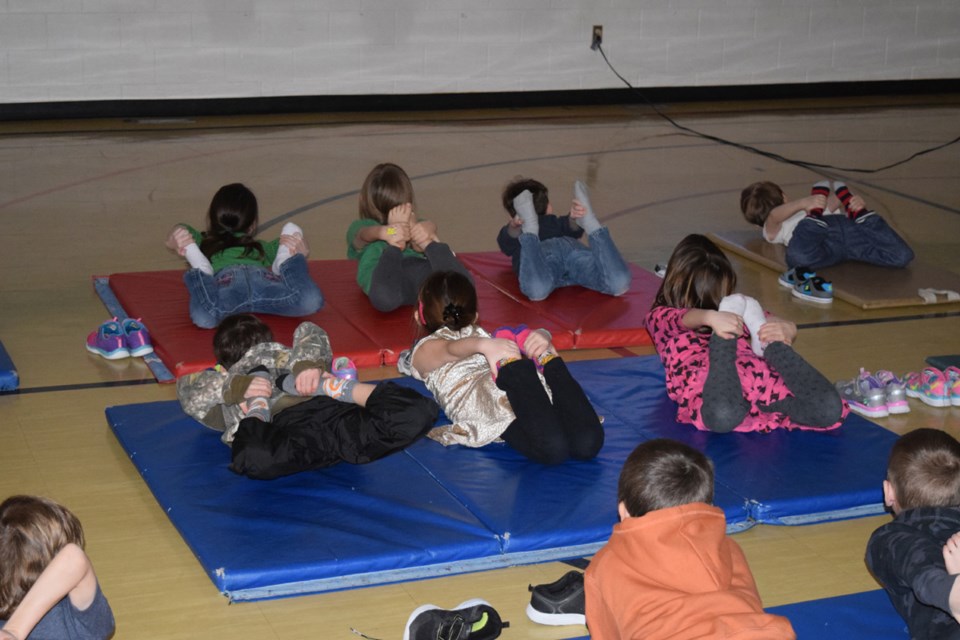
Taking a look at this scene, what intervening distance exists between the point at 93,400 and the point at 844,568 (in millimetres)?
2969

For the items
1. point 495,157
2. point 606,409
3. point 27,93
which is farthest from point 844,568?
point 27,93

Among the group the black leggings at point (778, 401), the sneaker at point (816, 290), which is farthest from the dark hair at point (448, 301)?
the sneaker at point (816, 290)

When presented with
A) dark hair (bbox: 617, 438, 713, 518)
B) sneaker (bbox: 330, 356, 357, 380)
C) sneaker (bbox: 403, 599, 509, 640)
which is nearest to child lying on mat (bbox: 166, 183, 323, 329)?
sneaker (bbox: 330, 356, 357, 380)

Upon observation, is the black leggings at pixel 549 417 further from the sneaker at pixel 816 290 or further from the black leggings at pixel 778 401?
the sneaker at pixel 816 290

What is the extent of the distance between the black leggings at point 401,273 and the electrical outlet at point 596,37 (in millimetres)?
6780

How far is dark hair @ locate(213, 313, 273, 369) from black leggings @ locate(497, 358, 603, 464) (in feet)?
3.00

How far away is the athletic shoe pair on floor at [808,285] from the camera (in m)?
6.50

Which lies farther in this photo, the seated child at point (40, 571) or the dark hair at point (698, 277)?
the dark hair at point (698, 277)

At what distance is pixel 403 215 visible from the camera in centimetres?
603

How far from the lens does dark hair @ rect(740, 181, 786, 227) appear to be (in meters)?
7.42

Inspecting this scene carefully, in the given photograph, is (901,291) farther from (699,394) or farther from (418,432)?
(418,432)

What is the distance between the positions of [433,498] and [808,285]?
3.32 meters

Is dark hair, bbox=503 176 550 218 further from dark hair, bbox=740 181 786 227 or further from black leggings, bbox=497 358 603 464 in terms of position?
black leggings, bbox=497 358 603 464

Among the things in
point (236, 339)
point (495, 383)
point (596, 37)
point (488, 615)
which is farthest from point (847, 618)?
point (596, 37)
